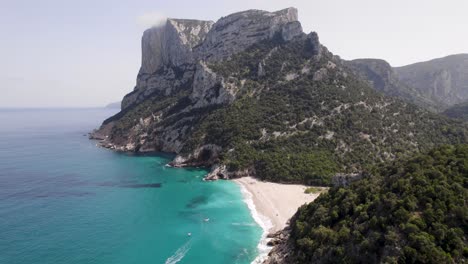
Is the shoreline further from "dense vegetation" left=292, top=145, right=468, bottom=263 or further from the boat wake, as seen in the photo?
the boat wake

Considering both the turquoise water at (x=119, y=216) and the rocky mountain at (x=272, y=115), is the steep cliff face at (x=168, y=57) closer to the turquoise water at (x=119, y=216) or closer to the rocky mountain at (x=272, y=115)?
the rocky mountain at (x=272, y=115)

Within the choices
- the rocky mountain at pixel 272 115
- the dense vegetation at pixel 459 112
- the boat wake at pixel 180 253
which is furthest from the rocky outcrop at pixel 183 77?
the dense vegetation at pixel 459 112

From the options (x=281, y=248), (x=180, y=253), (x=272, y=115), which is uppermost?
(x=272, y=115)

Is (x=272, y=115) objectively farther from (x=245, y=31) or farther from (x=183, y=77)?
(x=183, y=77)

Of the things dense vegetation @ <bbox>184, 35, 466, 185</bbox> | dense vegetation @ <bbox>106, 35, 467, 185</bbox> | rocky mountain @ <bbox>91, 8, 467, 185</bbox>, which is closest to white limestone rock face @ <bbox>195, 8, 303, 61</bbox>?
rocky mountain @ <bbox>91, 8, 467, 185</bbox>

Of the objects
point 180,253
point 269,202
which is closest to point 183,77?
point 269,202

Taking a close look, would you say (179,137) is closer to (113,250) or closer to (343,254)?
(113,250)
